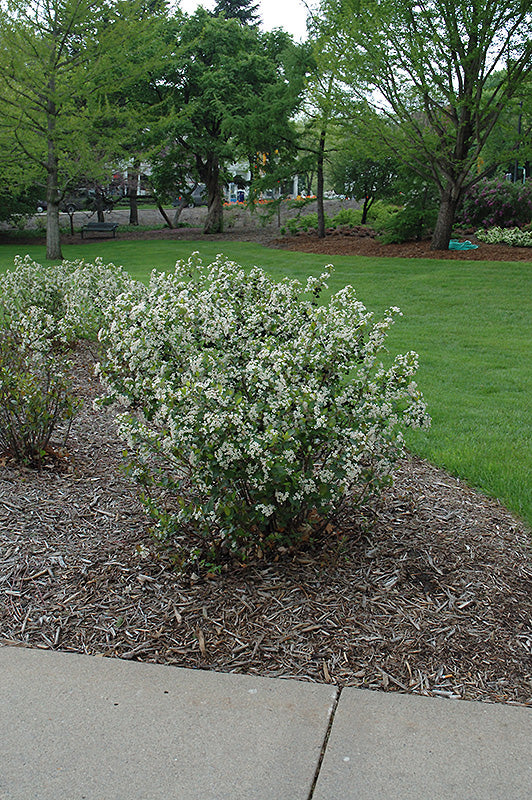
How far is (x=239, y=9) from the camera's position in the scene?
39156 millimetres

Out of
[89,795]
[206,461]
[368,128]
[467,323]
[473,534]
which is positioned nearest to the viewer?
[89,795]

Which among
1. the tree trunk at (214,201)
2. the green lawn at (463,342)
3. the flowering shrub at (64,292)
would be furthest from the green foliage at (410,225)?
the flowering shrub at (64,292)

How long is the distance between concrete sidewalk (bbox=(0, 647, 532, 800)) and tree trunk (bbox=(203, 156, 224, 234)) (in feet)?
82.3

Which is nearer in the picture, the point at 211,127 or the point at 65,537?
the point at 65,537

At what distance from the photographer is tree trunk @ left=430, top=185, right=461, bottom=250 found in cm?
1568

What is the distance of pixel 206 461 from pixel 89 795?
4.61 feet

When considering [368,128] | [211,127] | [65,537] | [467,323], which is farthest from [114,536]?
[211,127]

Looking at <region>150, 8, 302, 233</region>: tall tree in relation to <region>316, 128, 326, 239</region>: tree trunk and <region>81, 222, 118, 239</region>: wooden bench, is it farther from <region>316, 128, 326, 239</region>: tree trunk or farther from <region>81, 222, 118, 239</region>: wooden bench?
<region>81, 222, 118, 239</region>: wooden bench

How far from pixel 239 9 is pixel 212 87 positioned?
746 inches

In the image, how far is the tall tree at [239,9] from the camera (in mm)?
38812

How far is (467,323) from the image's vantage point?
982cm

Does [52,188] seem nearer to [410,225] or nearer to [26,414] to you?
[410,225]

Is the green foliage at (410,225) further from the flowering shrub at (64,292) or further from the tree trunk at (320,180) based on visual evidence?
the flowering shrub at (64,292)

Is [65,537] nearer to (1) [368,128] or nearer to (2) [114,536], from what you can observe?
(2) [114,536]
